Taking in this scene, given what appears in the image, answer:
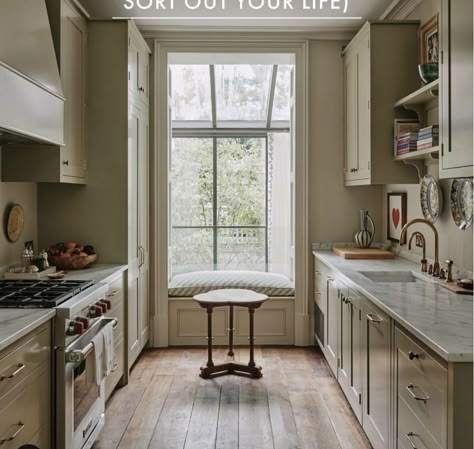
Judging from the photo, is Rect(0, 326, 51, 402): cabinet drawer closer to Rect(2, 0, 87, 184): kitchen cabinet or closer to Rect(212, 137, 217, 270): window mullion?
Rect(2, 0, 87, 184): kitchen cabinet

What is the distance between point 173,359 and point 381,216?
7.17ft

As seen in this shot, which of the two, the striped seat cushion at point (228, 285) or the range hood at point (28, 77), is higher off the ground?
the range hood at point (28, 77)

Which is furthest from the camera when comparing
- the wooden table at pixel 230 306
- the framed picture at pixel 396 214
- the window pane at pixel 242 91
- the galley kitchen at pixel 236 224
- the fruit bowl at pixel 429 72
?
the window pane at pixel 242 91

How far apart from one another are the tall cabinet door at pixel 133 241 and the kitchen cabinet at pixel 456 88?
2.27 metres

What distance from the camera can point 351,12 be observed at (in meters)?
4.29

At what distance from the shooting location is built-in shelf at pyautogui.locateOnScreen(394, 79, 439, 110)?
10.1 ft

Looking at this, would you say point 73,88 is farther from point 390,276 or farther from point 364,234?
point 364,234

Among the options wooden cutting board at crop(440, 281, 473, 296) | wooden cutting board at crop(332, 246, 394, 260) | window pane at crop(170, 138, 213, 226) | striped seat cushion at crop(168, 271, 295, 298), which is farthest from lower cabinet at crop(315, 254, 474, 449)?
window pane at crop(170, 138, 213, 226)

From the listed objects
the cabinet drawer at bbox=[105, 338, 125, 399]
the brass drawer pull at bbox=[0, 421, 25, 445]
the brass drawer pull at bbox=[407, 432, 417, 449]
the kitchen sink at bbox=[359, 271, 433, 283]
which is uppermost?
the kitchen sink at bbox=[359, 271, 433, 283]

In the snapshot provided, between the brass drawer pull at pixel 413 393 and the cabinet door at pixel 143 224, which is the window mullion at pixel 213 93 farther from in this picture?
the brass drawer pull at pixel 413 393

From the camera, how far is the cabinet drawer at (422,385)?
1.72 metres

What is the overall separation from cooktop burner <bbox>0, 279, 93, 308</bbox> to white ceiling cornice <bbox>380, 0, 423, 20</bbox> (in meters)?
2.93

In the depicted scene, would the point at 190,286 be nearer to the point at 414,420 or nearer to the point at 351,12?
the point at 351,12

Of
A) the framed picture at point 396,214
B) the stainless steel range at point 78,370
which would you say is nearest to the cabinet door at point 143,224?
the stainless steel range at point 78,370
